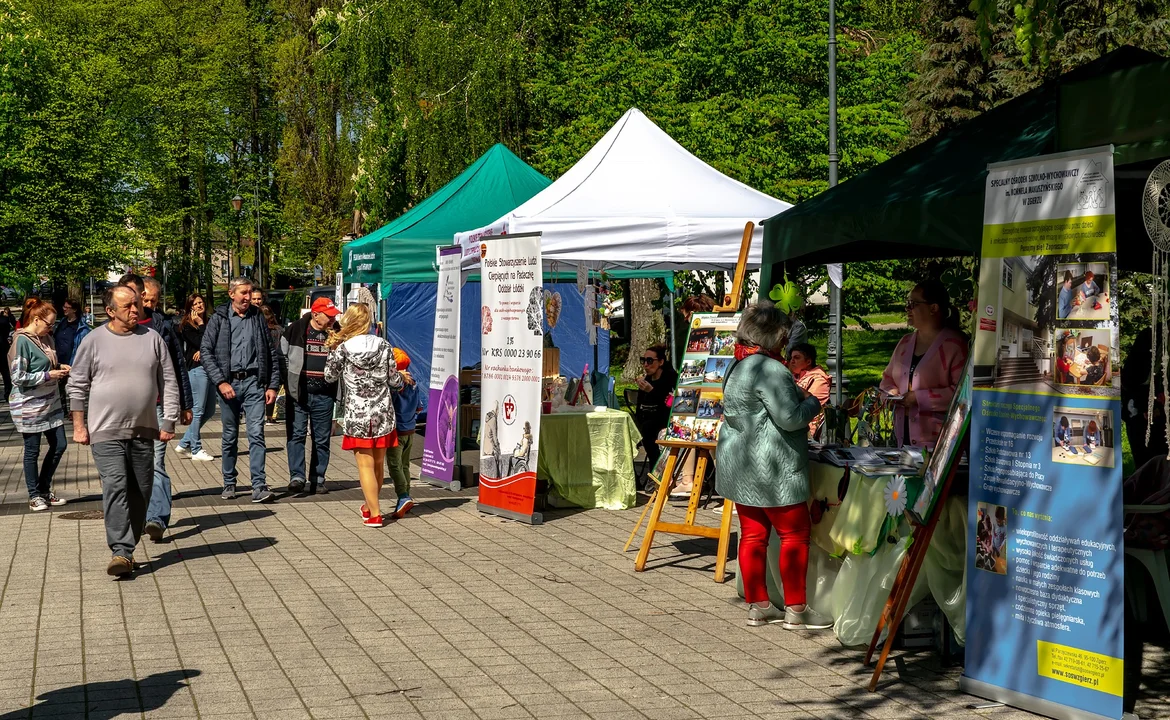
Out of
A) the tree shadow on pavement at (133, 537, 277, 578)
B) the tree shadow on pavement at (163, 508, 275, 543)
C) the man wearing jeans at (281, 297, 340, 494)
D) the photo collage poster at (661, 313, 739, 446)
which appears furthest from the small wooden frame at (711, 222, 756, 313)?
the tree shadow on pavement at (163, 508, 275, 543)

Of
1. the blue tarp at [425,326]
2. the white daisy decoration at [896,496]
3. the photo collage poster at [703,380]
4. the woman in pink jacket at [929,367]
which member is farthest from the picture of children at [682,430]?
the blue tarp at [425,326]

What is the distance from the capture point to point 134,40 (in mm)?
49125

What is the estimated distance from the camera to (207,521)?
10492 millimetres

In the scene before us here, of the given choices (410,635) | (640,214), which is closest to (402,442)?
(640,214)

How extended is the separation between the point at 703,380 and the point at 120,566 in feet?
12.9

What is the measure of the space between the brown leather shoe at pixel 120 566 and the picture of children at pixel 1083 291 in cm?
587

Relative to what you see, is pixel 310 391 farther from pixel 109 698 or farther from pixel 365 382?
pixel 109 698

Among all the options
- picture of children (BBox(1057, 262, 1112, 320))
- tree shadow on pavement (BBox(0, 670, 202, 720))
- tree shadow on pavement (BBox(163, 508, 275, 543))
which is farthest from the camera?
tree shadow on pavement (BBox(163, 508, 275, 543))

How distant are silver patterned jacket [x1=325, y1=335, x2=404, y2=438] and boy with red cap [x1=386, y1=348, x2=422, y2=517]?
0.90 ft

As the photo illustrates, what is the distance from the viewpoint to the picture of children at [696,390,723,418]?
8.38m

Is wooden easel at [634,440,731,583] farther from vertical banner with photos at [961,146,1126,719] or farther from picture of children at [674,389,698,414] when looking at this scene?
vertical banner with photos at [961,146,1126,719]

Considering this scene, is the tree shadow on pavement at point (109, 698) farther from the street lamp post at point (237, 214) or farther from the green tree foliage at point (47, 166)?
the street lamp post at point (237, 214)

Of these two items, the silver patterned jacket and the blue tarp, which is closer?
the silver patterned jacket

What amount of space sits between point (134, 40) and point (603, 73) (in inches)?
1286
